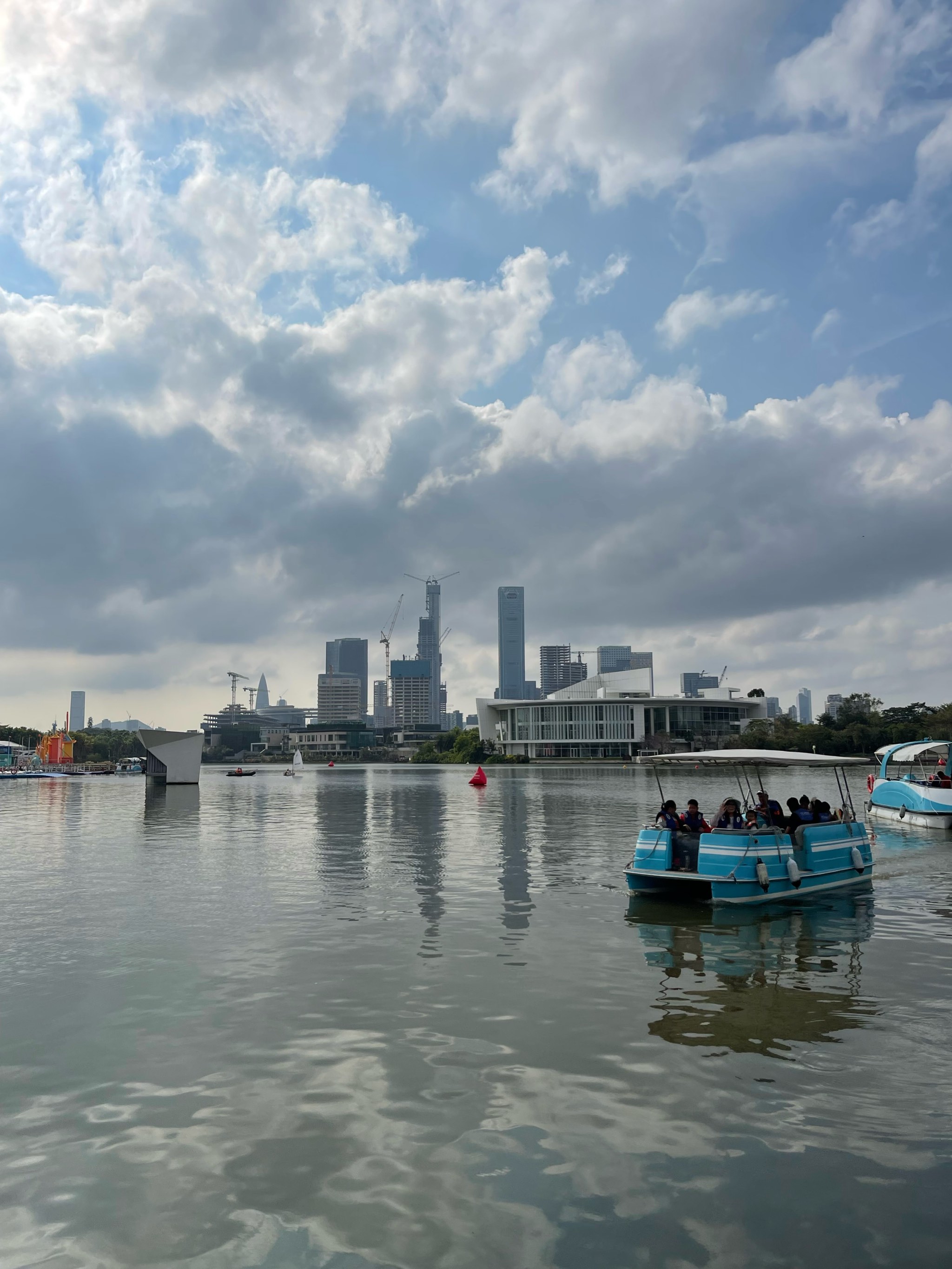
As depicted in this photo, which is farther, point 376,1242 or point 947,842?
point 947,842

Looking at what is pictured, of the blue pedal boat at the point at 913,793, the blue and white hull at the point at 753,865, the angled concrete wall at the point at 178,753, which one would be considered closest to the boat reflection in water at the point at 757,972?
the blue and white hull at the point at 753,865

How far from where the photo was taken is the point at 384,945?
17.3 metres

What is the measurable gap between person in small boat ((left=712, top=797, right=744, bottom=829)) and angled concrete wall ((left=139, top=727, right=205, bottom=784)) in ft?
262

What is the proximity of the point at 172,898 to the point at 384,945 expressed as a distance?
9.15m

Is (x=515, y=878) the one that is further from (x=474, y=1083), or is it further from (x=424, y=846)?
(x=474, y=1083)

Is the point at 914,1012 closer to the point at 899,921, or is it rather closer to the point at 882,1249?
the point at 882,1249

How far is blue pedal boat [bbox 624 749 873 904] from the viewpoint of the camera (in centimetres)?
2128

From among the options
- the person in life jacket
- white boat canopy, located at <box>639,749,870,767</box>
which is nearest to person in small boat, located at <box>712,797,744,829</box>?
the person in life jacket

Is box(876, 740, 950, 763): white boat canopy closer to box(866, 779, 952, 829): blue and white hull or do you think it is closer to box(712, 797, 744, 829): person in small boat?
box(866, 779, 952, 829): blue and white hull

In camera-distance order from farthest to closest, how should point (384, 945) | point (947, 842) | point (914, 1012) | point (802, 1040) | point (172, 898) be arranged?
point (947, 842), point (172, 898), point (384, 945), point (914, 1012), point (802, 1040)

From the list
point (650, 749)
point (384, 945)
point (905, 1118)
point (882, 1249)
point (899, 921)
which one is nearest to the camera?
point (882, 1249)

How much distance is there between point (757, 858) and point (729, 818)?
1611 millimetres

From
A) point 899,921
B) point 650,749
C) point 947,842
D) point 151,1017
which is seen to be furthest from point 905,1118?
point 650,749

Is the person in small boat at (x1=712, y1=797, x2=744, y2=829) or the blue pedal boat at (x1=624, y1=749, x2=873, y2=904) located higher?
the person in small boat at (x1=712, y1=797, x2=744, y2=829)
